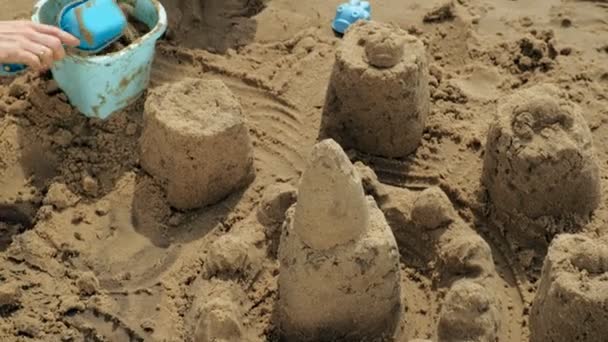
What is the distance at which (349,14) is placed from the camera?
434 cm

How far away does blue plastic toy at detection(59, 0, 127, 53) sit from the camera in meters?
3.65

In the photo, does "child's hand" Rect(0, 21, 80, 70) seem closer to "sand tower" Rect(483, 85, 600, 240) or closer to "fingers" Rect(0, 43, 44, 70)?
"fingers" Rect(0, 43, 44, 70)

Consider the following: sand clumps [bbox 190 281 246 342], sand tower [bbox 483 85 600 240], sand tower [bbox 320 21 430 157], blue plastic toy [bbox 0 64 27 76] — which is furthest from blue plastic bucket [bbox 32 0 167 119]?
sand tower [bbox 483 85 600 240]

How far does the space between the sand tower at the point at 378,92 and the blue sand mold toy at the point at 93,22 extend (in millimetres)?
968

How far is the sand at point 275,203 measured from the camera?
10.0 feet

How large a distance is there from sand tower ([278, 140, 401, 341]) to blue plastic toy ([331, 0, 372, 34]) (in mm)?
1602

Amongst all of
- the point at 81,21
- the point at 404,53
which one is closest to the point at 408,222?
the point at 404,53

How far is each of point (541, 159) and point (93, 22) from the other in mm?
1926

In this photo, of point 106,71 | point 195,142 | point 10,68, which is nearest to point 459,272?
point 195,142

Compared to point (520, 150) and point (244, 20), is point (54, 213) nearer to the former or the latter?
point (244, 20)

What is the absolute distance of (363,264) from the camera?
278cm

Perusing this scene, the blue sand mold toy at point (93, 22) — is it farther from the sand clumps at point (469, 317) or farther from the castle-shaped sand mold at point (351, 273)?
the sand clumps at point (469, 317)

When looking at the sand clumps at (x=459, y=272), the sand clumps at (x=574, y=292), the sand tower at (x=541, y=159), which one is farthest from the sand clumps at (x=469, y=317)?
the sand tower at (x=541, y=159)

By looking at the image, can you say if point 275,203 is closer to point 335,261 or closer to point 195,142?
point 195,142
